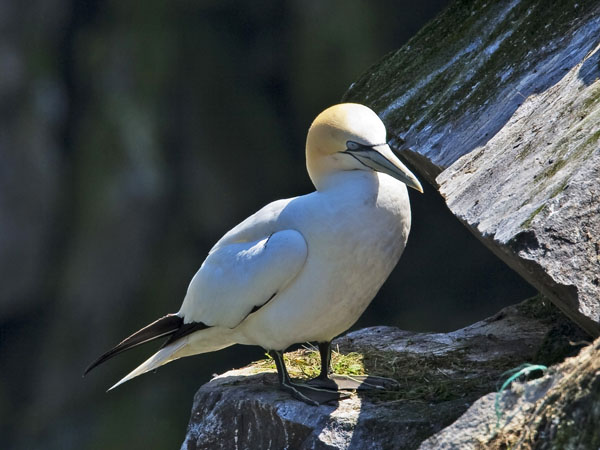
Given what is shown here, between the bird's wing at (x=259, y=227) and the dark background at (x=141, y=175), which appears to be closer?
the bird's wing at (x=259, y=227)

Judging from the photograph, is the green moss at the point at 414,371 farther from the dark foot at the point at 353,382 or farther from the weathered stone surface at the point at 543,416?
the weathered stone surface at the point at 543,416

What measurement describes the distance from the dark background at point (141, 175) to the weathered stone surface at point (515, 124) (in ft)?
28.7

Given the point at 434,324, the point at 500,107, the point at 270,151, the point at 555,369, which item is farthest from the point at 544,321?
the point at 270,151

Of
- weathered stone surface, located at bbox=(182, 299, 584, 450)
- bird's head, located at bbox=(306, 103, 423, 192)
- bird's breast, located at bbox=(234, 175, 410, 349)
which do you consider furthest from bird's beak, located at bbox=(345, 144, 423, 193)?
weathered stone surface, located at bbox=(182, 299, 584, 450)

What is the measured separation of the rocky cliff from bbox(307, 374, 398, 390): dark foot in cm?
11

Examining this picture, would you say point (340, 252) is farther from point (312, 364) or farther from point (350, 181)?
point (312, 364)

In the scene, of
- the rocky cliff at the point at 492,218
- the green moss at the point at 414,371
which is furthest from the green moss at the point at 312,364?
the rocky cliff at the point at 492,218

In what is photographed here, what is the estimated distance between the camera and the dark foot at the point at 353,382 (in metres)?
4.84

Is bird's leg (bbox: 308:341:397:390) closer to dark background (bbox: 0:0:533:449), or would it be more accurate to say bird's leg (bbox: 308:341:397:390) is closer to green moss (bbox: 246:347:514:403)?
green moss (bbox: 246:347:514:403)

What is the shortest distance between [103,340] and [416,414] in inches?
440

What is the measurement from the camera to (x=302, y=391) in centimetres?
484

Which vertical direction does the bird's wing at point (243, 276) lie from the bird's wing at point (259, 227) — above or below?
below

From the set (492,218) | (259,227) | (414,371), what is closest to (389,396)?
(414,371)

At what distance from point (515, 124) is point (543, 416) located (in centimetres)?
188
